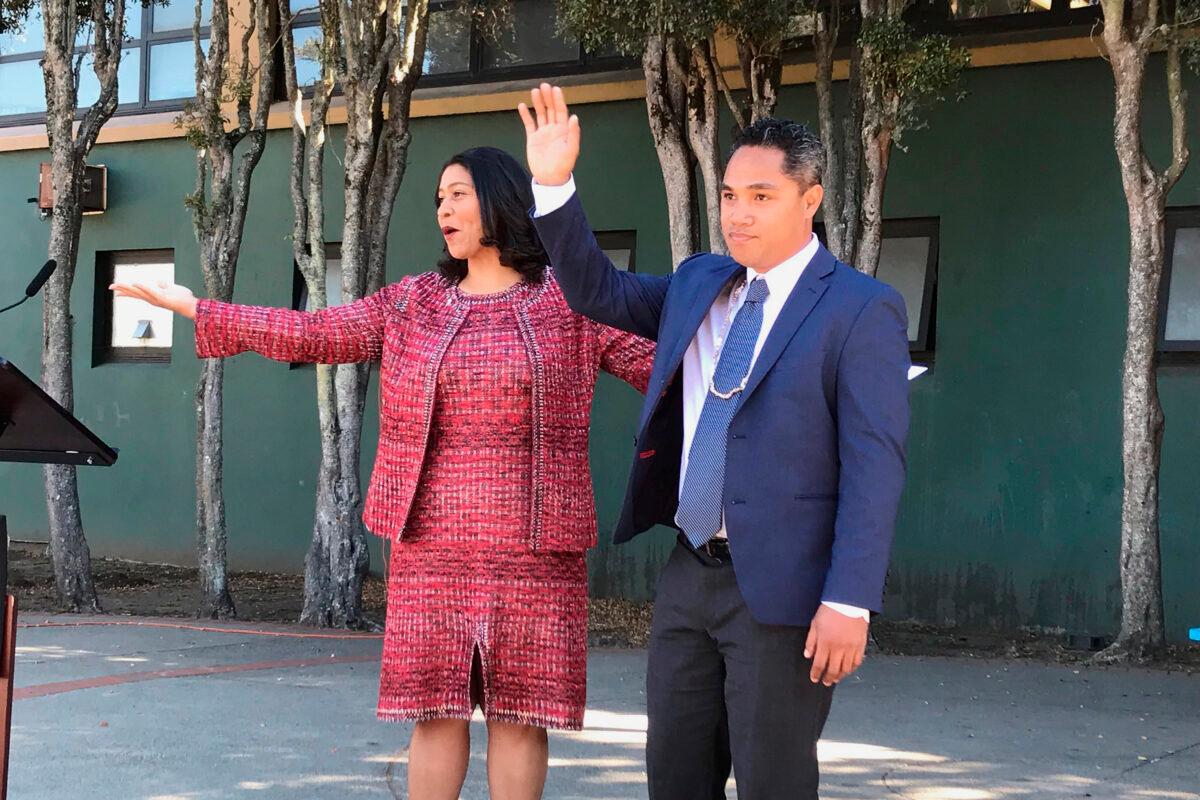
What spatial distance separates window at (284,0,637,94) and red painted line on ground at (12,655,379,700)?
210 inches

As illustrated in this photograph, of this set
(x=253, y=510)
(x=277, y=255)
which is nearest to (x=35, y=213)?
(x=277, y=255)

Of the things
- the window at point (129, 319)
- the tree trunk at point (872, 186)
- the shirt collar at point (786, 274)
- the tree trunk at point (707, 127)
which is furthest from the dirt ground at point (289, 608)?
the shirt collar at point (786, 274)

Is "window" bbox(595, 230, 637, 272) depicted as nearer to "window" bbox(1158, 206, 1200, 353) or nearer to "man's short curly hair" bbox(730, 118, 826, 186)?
"window" bbox(1158, 206, 1200, 353)

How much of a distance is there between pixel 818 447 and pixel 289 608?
8630 mm

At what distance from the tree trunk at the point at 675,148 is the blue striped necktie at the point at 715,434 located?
6187mm

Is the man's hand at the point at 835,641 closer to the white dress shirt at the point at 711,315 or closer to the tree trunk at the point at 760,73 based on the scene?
the white dress shirt at the point at 711,315

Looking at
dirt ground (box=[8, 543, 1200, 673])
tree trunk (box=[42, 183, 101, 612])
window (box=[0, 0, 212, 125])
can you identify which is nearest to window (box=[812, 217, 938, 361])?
dirt ground (box=[8, 543, 1200, 673])

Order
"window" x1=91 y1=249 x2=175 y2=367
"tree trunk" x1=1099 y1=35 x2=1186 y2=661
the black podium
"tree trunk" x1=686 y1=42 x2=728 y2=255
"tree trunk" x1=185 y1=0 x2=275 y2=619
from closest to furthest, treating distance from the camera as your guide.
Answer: the black podium
"tree trunk" x1=1099 y1=35 x2=1186 y2=661
"tree trunk" x1=686 y1=42 x2=728 y2=255
"tree trunk" x1=185 y1=0 x2=275 y2=619
"window" x1=91 y1=249 x2=175 y2=367

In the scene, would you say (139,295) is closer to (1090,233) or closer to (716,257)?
(716,257)

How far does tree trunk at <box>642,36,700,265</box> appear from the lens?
9.38 m

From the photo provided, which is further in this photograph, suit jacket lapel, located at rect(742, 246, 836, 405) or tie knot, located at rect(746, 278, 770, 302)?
tie knot, located at rect(746, 278, 770, 302)

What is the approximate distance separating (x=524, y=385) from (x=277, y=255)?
9.67 m

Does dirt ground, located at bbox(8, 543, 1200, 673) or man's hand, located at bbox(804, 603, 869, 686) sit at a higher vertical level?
man's hand, located at bbox(804, 603, 869, 686)

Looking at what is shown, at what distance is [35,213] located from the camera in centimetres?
1427
